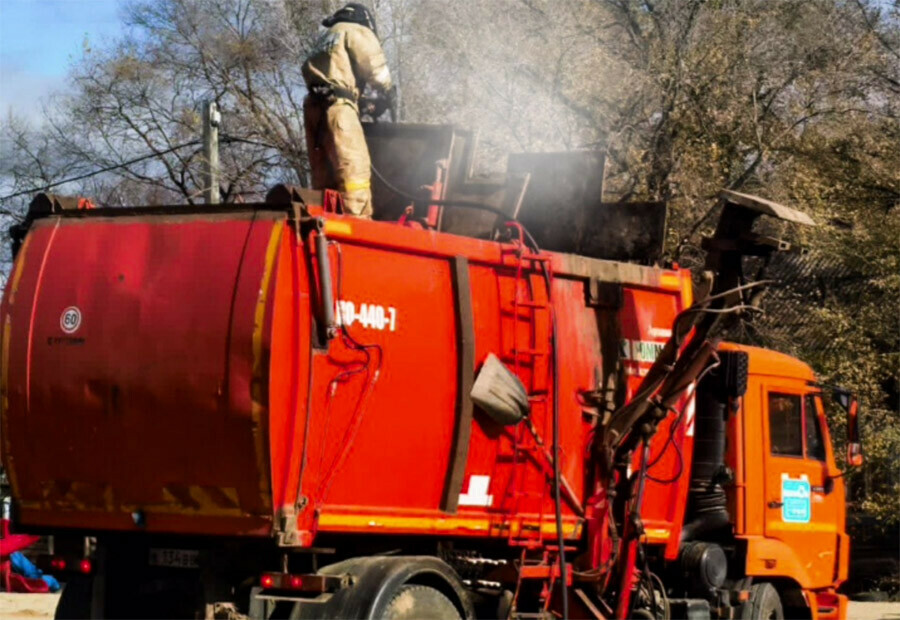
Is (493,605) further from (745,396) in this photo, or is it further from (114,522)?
(745,396)

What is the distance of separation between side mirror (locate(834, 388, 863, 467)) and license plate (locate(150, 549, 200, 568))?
17.8ft

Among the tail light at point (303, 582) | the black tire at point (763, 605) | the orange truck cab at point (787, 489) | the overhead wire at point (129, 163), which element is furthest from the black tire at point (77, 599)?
the overhead wire at point (129, 163)

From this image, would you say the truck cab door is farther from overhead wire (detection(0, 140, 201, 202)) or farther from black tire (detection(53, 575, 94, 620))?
overhead wire (detection(0, 140, 201, 202))

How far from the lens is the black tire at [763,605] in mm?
10547

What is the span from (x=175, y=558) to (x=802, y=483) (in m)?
5.32

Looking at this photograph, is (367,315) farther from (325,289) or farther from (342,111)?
(342,111)

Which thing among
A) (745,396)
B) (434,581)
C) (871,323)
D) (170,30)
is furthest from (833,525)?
(170,30)

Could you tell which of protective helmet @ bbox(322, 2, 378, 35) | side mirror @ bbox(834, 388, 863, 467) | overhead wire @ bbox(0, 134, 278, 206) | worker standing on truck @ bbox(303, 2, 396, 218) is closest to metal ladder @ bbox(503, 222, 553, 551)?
worker standing on truck @ bbox(303, 2, 396, 218)

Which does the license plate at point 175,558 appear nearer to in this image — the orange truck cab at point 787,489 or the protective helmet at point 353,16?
the protective helmet at point 353,16

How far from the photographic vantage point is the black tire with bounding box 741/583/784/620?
10.5 meters

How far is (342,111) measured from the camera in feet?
29.5

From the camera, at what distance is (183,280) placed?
23.8 ft

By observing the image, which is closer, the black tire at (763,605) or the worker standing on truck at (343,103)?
the worker standing on truck at (343,103)

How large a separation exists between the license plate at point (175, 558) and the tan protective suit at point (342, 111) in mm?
2357
